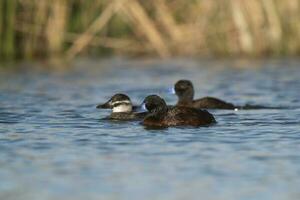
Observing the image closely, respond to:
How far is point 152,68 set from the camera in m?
21.0

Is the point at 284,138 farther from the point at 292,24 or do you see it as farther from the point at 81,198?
the point at 292,24

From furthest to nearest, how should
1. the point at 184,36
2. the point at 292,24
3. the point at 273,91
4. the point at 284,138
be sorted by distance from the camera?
the point at 184,36
the point at 292,24
the point at 273,91
the point at 284,138

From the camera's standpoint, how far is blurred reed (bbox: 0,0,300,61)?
20.7m

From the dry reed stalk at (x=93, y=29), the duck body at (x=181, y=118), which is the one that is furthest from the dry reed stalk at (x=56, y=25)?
the duck body at (x=181, y=118)

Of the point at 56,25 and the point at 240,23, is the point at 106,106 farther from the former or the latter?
the point at 56,25

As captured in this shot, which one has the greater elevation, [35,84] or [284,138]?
[35,84]

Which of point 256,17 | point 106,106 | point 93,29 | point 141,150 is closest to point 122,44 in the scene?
point 93,29

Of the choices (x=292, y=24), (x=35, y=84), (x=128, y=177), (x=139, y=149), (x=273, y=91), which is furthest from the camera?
(x=292, y=24)

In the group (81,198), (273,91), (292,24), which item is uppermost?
(292,24)

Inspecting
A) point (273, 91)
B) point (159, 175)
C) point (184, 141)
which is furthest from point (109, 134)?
point (273, 91)

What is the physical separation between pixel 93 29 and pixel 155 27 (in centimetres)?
136

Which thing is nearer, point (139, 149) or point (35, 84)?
point (139, 149)

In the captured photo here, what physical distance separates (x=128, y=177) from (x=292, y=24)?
12.7m

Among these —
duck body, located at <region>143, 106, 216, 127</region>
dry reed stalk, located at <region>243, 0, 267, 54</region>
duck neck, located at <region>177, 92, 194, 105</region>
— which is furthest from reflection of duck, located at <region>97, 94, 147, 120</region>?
dry reed stalk, located at <region>243, 0, 267, 54</region>
